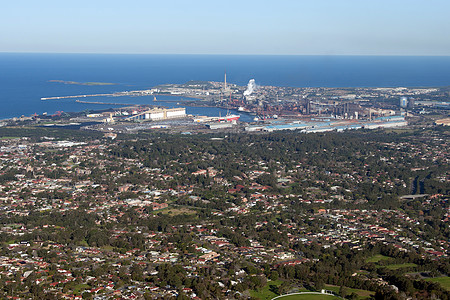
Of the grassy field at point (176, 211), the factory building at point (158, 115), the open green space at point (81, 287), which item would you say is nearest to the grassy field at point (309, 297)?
the open green space at point (81, 287)

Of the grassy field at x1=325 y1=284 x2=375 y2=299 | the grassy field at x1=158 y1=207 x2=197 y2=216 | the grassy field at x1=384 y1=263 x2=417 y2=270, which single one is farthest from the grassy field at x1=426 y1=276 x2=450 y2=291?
the grassy field at x1=158 y1=207 x2=197 y2=216

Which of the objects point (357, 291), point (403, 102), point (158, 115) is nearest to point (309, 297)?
point (357, 291)

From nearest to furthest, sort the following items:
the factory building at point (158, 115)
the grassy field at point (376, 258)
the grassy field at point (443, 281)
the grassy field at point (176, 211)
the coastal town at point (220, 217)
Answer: the coastal town at point (220, 217), the grassy field at point (443, 281), the grassy field at point (376, 258), the grassy field at point (176, 211), the factory building at point (158, 115)

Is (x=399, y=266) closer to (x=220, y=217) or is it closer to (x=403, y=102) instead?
(x=220, y=217)

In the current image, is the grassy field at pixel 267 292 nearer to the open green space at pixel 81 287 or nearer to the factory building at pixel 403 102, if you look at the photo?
the open green space at pixel 81 287

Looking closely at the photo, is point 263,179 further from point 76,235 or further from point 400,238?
point 76,235

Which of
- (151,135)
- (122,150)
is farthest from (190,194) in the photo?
(151,135)

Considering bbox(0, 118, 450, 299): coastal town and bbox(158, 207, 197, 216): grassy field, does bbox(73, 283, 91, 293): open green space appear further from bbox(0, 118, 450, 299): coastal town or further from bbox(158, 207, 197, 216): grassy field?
bbox(158, 207, 197, 216): grassy field
